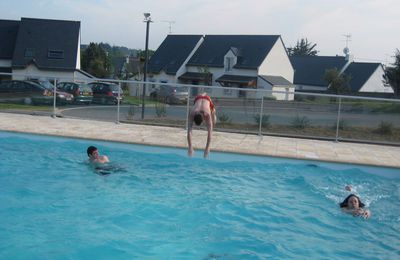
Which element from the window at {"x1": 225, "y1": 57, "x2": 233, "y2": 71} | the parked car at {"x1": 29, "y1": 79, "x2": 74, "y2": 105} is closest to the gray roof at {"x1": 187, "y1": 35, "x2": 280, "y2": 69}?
the window at {"x1": 225, "y1": 57, "x2": 233, "y2": 71}

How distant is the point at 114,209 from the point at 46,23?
37049mm

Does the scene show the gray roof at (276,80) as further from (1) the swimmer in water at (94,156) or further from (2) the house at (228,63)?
(1) the swimmer in water at (94,156)

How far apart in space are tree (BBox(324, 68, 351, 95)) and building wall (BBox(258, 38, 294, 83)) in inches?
172

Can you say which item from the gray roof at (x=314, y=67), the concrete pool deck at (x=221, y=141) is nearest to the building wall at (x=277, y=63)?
the gray roof at (x=314, y=67)

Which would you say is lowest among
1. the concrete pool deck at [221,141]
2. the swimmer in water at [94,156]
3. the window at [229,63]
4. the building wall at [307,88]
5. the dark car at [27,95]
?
the swimmer in water at [94,156]

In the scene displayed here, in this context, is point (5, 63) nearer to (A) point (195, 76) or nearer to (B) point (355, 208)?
(A) point (195, 76)

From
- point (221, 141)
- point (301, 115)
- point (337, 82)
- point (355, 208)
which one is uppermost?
point (337, 82)

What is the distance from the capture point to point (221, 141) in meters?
12.5

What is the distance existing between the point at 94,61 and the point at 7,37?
39.9ft

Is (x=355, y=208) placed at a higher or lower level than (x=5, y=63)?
lower

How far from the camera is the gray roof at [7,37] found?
40344 mm

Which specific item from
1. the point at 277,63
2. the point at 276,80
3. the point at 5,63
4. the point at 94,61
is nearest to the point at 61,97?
the point at 5,63

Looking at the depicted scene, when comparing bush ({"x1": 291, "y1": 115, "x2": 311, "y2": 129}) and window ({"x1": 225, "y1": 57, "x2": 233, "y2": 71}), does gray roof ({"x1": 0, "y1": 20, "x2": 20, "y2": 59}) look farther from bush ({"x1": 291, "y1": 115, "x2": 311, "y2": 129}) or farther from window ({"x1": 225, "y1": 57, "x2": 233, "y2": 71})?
bush ({"x1": 291, "y1": 115, "x2": 311, "y2": 129})

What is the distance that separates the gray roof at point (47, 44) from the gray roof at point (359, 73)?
30053mm
